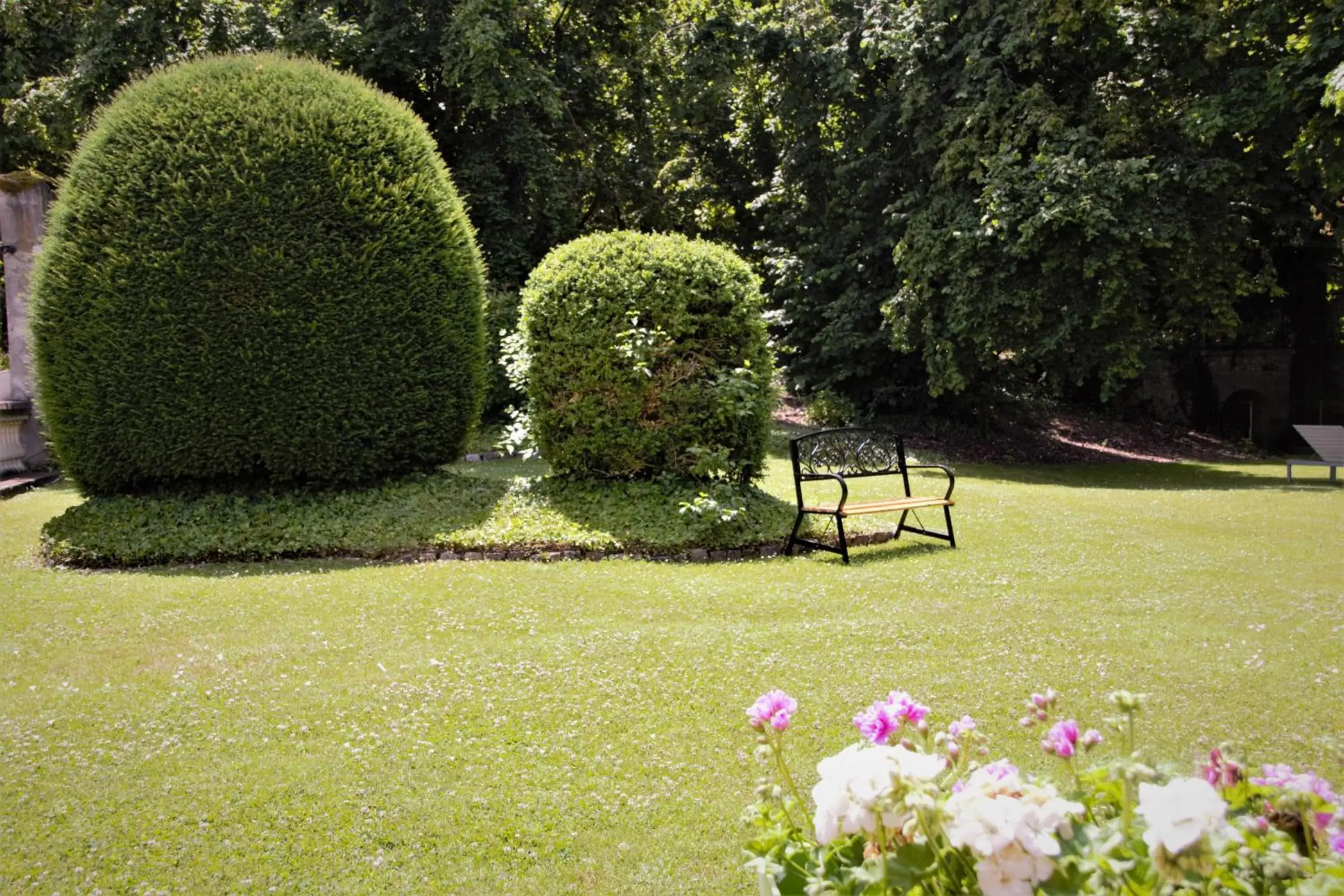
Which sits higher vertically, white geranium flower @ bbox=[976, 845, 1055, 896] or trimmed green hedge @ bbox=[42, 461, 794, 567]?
white geranium flower @ bbox=[976, 845, 1055, 896]

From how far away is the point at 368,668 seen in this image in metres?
5.05

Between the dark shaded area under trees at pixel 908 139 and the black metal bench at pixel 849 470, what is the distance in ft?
24.2

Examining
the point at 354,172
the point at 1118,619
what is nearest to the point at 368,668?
the point at 1118,619

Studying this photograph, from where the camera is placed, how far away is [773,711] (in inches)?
75.5

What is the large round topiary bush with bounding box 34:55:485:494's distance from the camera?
28.9ft

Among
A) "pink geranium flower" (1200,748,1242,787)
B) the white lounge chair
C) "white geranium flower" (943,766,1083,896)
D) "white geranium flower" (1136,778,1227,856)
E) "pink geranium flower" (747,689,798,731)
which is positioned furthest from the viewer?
the white lounge chair

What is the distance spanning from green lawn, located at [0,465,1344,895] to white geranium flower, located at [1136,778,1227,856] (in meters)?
0.53

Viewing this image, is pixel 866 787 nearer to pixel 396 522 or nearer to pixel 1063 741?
pixel 1063 741

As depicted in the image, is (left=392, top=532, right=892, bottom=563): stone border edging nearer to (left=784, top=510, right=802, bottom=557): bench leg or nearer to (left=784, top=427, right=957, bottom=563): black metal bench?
(left=784, top=510, right=802, bottom=557): bench leg

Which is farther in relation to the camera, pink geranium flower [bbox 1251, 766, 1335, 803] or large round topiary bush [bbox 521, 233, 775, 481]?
large round topiary bush [bbox 521, 233, 775, 481]

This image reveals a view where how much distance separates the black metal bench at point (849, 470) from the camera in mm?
8102

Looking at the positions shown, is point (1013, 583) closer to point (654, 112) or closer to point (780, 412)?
point (780, 412)

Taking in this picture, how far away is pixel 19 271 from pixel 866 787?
635 inches

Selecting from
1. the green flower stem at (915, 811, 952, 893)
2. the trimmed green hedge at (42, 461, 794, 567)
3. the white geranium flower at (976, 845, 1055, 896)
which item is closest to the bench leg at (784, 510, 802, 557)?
the trimmed green hedge at (42, 461, 794, 567)
